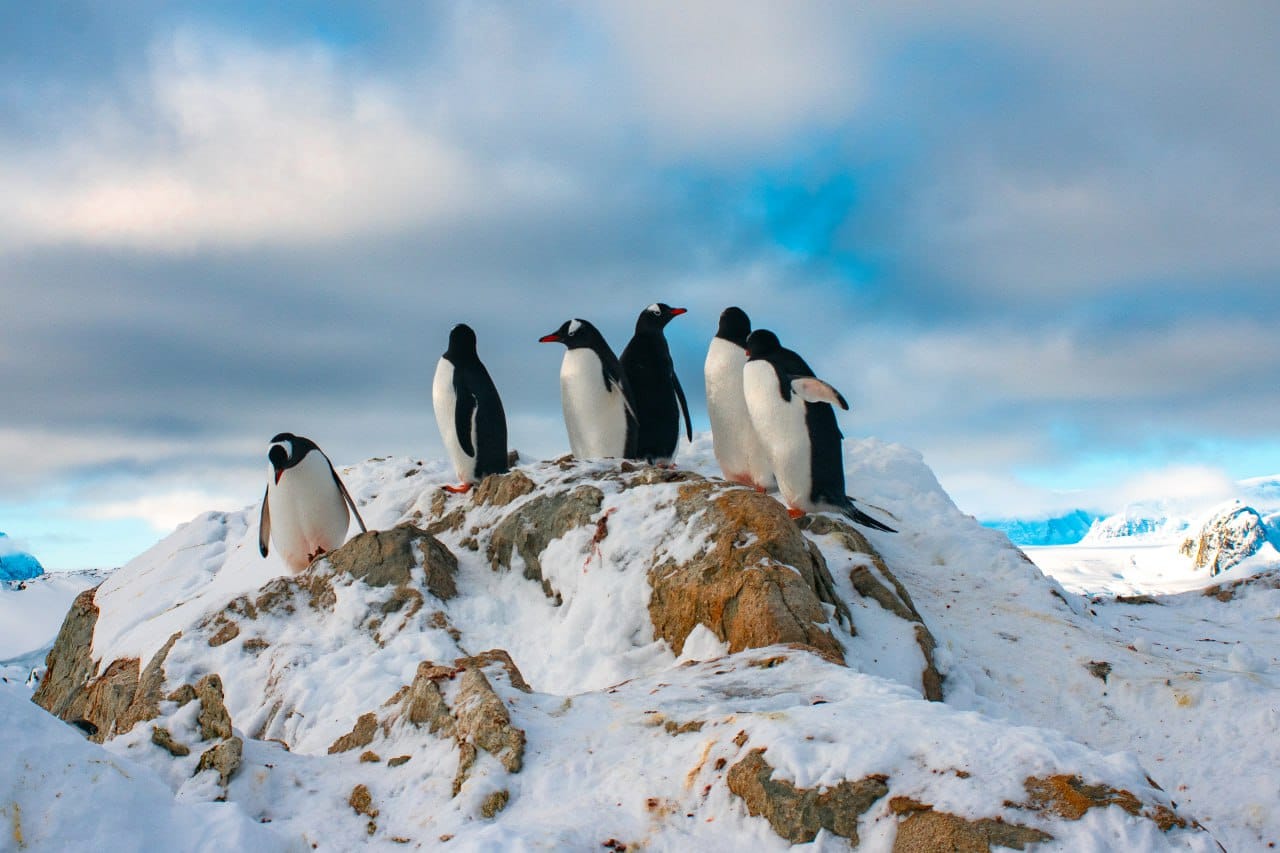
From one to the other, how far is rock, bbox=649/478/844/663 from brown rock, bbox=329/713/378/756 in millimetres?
2302

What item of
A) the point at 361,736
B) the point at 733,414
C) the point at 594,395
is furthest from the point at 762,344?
the point at 361,736

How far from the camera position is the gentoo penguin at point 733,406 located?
1123 centimetres

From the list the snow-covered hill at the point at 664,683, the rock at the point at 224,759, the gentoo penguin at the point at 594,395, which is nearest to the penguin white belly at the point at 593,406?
the gentoo penguin at the point at 594,395

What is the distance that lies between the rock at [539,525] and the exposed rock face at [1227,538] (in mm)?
87908

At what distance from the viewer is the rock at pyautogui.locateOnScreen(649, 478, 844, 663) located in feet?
19.9

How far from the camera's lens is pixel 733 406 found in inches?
442

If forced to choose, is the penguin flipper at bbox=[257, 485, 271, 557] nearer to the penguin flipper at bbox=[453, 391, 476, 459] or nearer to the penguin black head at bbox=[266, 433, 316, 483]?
the penguin black head at bbox=[266, 433, 316, 483]

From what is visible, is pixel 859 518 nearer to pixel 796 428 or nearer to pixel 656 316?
pixel 796 428

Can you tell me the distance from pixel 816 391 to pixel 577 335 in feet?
11.8

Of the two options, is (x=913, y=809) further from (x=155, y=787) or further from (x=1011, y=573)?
(x=1011, y=573)

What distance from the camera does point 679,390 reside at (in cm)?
1329

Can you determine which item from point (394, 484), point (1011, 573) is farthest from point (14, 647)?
point (1011, 573)

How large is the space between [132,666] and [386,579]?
3.00m

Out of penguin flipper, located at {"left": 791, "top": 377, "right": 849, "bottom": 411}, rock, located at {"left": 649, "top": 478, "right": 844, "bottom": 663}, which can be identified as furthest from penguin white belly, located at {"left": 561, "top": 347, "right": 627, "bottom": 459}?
rock, located at {"left": 649, "top": 478, "right": 844, "bottom": 663}
